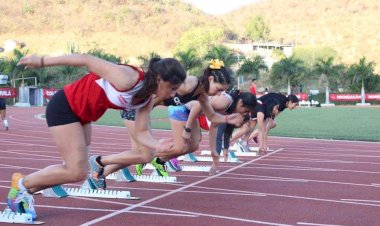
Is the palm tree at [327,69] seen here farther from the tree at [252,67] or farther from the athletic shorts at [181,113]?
the athletic shorts at [181,113]

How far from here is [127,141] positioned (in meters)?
17.8

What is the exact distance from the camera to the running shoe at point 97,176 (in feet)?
26.6

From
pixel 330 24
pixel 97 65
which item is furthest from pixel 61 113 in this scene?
pixel 330 24

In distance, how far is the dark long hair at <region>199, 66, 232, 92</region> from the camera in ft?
26.0

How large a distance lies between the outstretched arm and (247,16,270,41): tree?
139m

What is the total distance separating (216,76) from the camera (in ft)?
26.4

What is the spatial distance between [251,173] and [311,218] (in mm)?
4120

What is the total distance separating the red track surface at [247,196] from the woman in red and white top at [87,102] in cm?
53

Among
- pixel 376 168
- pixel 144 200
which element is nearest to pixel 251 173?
pixel 376 168

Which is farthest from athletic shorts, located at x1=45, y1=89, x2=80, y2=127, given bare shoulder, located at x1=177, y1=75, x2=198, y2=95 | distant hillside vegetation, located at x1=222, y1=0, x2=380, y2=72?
distant hillside vegetation, located at x1=222, y1=0, x2=380, y2=72

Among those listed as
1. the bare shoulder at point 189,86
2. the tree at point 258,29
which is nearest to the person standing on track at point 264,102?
the bare shoulder at point 189,86

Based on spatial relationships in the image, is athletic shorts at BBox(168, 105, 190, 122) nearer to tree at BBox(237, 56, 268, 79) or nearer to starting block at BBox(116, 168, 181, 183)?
starting block at BBox(116, 168, 181, 183)

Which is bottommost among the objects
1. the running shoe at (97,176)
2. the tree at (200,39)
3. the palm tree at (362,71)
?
the running shoe at (97,176)

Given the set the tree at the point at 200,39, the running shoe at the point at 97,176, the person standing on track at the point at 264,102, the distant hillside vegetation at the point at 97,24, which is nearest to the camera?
the running shoe at the point at 97,176
